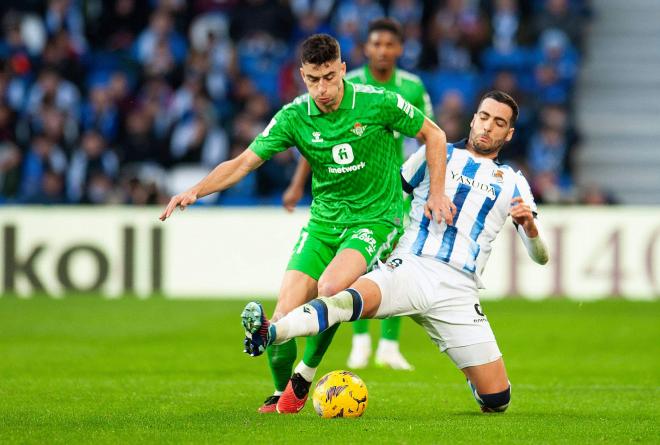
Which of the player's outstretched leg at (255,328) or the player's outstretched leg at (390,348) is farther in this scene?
the player's outstretched leg at (390,348)

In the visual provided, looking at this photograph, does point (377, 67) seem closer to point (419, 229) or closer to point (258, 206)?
point (419, 229)

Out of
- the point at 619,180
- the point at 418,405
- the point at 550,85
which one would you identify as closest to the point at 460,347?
the point at 418,405

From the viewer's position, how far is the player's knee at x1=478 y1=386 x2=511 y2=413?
7410 millimetres

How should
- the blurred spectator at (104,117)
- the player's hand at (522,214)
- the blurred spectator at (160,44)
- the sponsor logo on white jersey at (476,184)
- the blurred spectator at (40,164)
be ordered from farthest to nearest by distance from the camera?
the blurred spectator at (160,44)
the blurred spectator at (104,117)
the blurred spectator at (40,164)
the sponsor logo on white jersey at (476,184)
the player's hand at (522,214)

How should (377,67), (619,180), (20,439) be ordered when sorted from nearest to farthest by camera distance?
(20,439) → (377,67) → (619,180)

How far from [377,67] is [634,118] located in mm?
11261

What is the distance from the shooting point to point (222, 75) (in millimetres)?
18562

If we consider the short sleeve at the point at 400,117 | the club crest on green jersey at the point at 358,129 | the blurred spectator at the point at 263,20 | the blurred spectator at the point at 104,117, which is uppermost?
the blurred spectator at the point at 263,20

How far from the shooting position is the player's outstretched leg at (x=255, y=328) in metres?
6.18

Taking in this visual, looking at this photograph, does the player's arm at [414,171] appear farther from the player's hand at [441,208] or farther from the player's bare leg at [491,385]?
the player's bare leg at [491,385]

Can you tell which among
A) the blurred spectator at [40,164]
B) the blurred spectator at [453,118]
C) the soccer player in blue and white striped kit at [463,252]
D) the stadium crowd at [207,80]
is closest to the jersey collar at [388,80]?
the soccer player in blue and white striped kit at [463,252]

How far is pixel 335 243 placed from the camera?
749 centimetres

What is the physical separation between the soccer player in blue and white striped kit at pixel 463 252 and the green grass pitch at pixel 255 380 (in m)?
0.40

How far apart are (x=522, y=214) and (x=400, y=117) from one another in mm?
1048
